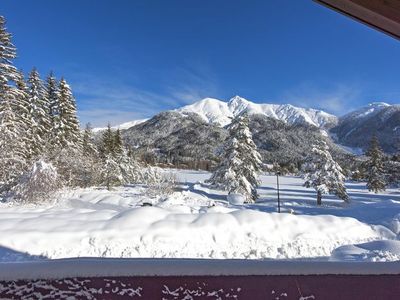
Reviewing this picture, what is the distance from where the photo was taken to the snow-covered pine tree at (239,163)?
821 inches

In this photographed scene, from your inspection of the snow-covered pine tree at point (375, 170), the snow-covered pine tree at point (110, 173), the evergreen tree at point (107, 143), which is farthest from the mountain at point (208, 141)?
the evergreen tree at point (107, 143)

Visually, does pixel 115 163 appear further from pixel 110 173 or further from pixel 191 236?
pixel 191 236

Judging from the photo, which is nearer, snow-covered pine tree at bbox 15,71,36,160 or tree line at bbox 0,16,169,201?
tree line at bbox 0,16,169,201

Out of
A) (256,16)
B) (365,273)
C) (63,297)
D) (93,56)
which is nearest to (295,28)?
(256,16)

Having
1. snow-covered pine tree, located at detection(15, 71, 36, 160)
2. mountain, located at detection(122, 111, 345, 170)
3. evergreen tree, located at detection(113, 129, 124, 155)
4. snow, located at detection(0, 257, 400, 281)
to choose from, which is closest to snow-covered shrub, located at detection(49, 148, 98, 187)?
snow-covered pine tree, located at detection(15, 71, 36, 160)

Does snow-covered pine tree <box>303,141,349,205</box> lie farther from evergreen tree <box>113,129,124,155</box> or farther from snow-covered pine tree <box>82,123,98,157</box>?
snow-covered pine tree <box>82,123,98,157</box>

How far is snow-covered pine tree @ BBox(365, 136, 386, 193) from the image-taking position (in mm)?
25891

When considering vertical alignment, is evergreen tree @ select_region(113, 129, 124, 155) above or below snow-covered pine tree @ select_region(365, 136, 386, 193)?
above

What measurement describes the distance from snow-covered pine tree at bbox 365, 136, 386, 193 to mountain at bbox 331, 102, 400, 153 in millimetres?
1194

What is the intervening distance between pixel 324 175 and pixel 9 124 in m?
17.9

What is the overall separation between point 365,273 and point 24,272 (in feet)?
4.07

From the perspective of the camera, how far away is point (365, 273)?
133 cm

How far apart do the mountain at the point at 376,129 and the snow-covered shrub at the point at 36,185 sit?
20.6 meters

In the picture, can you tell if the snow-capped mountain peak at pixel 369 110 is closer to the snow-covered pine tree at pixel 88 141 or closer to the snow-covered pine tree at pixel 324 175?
the snow-covered pine tree at pixel 324 175
